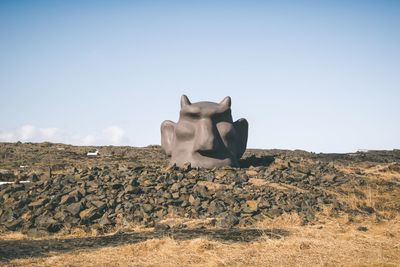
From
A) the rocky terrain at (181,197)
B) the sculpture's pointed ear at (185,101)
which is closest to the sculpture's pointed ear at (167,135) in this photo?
the sculpture's pointed ear at (185,101)

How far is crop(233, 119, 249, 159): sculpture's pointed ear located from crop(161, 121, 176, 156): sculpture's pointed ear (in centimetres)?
239

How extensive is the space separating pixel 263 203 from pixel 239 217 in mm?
946

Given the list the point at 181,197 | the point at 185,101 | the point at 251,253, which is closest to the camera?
the point at 251,253

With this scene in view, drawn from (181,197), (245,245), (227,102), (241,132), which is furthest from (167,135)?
(245,245)

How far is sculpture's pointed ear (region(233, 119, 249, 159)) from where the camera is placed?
54.0 ft

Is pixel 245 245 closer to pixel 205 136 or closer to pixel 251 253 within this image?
pixel 251 253

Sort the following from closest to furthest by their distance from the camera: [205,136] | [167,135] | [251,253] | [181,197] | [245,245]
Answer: [251,253], [245,245], [181,197], [205,136], [167,135]

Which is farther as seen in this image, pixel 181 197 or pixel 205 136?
pixel 205 136

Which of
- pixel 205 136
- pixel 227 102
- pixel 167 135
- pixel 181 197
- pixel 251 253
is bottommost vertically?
pixel 251 253

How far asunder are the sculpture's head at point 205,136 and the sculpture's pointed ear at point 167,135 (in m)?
0.42

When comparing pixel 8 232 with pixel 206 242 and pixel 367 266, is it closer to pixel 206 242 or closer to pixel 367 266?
pixel 206 242

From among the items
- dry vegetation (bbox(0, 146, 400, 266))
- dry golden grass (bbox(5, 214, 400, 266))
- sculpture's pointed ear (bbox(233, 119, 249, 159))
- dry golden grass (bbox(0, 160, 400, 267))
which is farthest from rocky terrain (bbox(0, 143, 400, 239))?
dry golden grass (bbox(5, 214, 400, 266))

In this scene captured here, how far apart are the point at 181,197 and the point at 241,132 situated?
545 cm

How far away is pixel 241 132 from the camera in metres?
16.6
